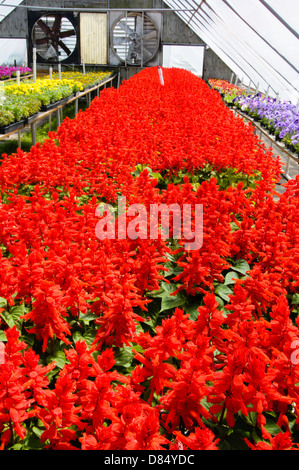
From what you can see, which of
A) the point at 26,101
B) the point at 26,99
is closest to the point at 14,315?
the point at 26,101

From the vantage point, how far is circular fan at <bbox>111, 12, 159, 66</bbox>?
24969 mm

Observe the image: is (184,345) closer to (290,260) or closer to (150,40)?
(290,260)

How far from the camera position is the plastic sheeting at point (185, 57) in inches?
1099

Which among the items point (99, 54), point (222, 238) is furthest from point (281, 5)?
point (99, 54)

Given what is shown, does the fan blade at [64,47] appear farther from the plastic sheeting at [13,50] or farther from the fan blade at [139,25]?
the fan blade at [139,25]

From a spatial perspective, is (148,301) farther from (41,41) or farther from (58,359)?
(41,41)

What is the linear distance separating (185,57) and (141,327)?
98.3ft

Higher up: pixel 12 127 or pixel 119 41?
pixel 119 41

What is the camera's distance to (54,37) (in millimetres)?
24891

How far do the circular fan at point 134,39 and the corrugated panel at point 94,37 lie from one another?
58 centimetres

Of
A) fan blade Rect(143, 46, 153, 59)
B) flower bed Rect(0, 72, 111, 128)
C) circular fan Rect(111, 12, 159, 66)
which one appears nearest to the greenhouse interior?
flower bed Rect(0, 72, 111, 128)

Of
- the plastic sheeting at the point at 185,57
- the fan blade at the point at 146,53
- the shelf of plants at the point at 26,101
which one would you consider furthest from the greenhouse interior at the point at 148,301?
the plastic sheeting at the point at 185,57

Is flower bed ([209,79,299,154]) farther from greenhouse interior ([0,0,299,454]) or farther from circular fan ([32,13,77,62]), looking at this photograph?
circular fan ([32,13,77,62])
